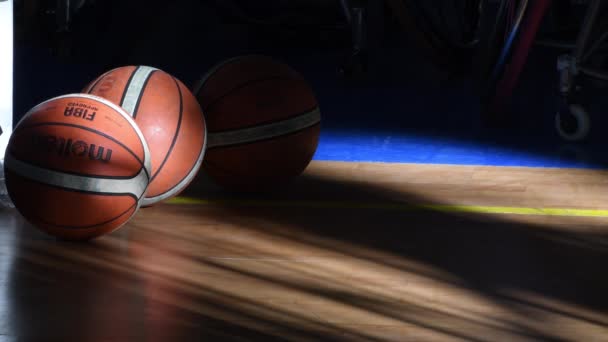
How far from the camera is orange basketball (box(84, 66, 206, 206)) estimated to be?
2715 millimetres

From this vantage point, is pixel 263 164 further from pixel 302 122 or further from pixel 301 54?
pixel 301 54

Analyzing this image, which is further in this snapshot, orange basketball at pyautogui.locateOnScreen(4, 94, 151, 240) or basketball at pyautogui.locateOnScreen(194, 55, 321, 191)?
basketball at pyautogui.locateOnScreen(194, 55, 321, 191)

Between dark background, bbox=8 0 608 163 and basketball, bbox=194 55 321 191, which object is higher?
basketball, bbox=194 55 321 191

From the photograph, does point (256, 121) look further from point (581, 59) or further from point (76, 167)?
point (581, 59)

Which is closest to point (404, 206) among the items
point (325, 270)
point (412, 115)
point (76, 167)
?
point (325, 270)

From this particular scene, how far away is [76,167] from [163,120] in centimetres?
40

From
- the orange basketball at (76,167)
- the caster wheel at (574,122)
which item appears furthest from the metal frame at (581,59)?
the orange basketball at (76,167)

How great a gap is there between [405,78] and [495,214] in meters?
2.93

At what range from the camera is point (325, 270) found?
2.39m

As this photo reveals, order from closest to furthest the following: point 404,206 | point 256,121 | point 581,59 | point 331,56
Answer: point 256,121 → point 404,206 → point 581,59 → point 331,56

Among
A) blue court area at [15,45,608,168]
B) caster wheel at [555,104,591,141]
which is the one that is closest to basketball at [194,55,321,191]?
blue court area at [15,45,608,168]

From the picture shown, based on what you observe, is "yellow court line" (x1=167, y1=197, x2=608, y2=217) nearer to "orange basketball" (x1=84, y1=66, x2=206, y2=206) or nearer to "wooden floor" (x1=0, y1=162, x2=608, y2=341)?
"wooden floor" (x1=0, y1=162, x2=608, y2=341)

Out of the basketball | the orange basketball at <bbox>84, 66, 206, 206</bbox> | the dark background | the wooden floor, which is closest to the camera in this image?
the wooden floor

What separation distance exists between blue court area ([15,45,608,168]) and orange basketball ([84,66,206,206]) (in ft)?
3.52
